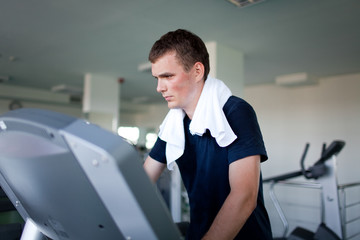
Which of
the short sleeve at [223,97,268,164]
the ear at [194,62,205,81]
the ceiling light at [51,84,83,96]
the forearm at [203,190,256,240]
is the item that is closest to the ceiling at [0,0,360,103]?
the ceiling light at [51,84,83,96]

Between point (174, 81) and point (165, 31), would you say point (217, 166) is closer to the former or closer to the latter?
point (174, 81)

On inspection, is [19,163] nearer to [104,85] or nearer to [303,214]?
Answer: [104,85]

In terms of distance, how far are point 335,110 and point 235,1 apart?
13.7 feet

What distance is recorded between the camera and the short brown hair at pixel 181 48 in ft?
2.92

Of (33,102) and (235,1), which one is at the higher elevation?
(235,1)

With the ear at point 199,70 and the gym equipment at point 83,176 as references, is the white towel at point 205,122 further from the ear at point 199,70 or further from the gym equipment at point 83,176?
the gym equipment at point 83,176

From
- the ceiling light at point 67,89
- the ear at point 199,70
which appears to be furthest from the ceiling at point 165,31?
the ear at point 199,70

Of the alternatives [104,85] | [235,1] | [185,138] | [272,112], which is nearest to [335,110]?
[272,112]

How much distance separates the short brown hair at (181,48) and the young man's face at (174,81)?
14mm

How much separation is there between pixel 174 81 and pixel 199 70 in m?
0.11

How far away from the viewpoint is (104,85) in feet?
20.5

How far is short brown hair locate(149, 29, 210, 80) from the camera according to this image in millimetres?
889

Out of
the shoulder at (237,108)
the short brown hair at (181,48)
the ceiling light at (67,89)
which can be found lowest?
the shoulder at (237,108)

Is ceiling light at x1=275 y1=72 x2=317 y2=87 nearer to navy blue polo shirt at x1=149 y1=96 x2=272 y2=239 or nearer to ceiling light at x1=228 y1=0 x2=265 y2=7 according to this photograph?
ceiling light at x1=228 y1=0 x2=265 y2=7
